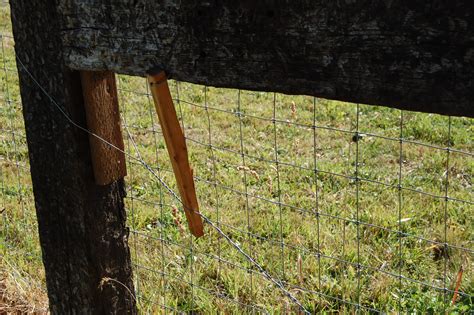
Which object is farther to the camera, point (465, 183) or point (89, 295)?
point (465, 183)

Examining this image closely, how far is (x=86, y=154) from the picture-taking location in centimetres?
223

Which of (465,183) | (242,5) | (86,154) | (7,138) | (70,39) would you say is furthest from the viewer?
(7,138)

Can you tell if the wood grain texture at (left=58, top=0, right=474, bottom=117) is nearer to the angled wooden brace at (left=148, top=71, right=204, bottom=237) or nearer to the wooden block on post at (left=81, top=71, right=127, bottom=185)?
the angled wooden brace at (left=148, top=71, right=204, bottom=237)

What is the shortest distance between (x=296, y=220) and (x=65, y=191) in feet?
6.56

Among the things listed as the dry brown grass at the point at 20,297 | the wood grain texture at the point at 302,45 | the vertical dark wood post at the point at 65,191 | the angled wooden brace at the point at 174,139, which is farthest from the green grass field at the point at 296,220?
the wood grain texture at the point at 302,45

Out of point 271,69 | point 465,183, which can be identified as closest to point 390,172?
point 465,183

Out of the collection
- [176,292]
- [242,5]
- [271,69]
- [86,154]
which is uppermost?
[242,5]

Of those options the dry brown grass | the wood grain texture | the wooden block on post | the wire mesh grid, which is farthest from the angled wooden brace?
the dry brown grass

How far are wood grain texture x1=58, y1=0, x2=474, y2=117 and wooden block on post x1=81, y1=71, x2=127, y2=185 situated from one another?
172 millimetres

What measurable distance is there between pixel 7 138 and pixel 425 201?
3.44m

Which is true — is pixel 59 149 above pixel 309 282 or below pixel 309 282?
above

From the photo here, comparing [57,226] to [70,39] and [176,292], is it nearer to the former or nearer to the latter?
[70,39]

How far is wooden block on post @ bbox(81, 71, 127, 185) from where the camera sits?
2.16 m

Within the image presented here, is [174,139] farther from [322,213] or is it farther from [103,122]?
[322,213]
